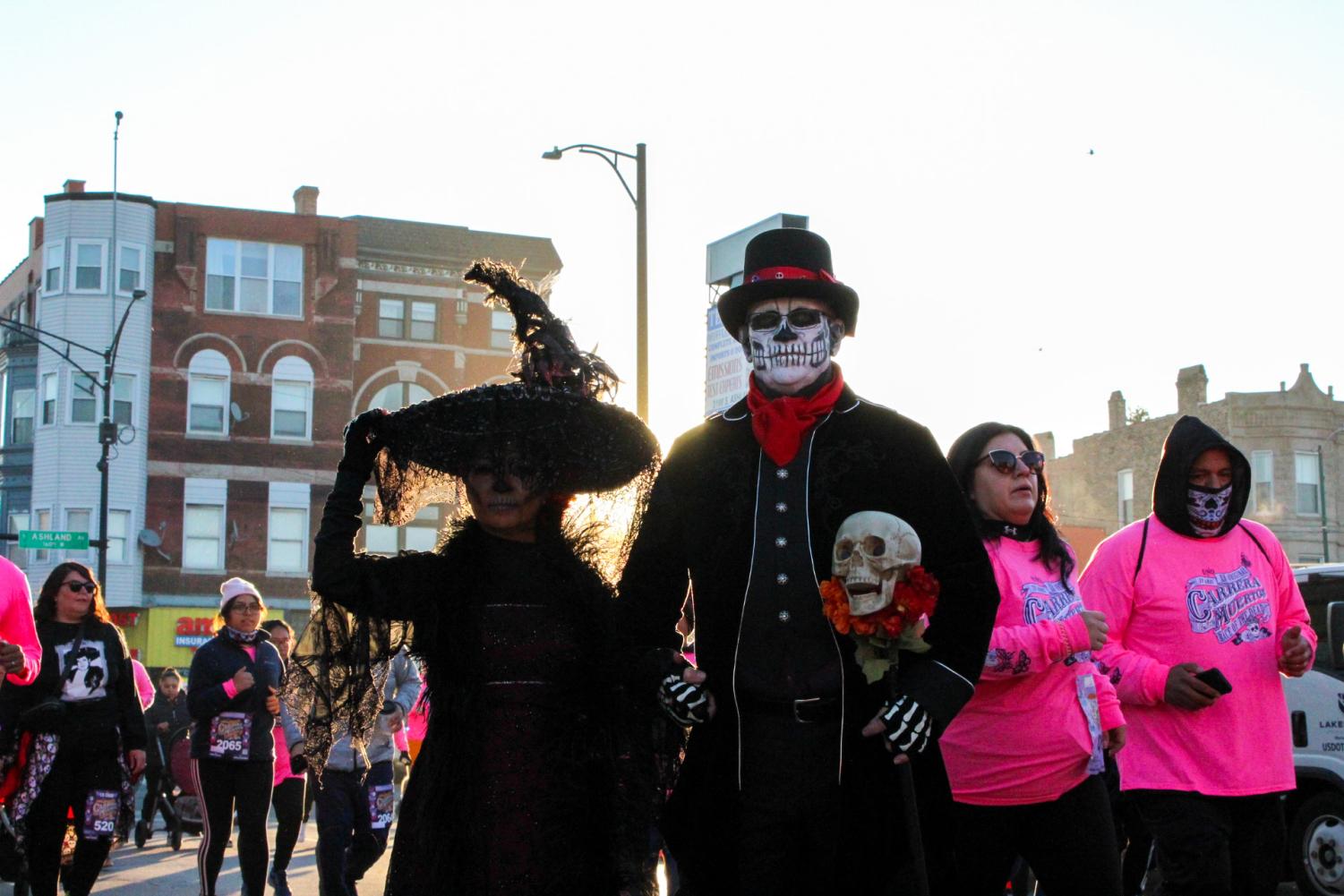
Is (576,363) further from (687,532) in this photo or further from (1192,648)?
(1192,648)

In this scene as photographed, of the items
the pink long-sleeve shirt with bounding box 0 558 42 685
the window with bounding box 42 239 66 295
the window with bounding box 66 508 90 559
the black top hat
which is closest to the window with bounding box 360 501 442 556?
the window with bounding box 66 508 90 559

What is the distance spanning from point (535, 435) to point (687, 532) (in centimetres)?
70

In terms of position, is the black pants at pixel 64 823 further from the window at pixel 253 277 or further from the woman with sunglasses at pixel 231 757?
the window at pixel 253 277

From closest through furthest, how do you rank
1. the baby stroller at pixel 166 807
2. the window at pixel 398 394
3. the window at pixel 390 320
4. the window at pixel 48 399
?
the baby stroller at pixel 166 807 < the window at pixel 48 399 < the window at pixel 398 394 < the window at pixel 390 320

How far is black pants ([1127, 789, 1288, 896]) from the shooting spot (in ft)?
18.2

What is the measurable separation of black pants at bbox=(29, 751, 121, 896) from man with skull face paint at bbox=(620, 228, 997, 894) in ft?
16.3

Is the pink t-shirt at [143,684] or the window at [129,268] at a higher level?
the window at [129,268]

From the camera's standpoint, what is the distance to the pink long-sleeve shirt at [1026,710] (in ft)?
16.7

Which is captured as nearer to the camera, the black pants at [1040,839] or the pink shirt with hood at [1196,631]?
the black pants at [1040,839]

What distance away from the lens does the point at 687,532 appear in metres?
4.32

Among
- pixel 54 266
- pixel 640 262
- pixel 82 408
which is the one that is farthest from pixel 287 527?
pixel 640 262

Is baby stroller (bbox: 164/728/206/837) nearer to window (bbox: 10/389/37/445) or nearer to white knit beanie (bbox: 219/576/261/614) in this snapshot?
white knit beanie (bbox: 219/576/261/614)

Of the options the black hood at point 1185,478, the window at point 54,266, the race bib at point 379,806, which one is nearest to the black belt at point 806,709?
the black hood at point 1185,478

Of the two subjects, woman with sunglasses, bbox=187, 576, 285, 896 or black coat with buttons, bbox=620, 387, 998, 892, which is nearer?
black coat with buttons, bbox=620, 387, 998, 892
